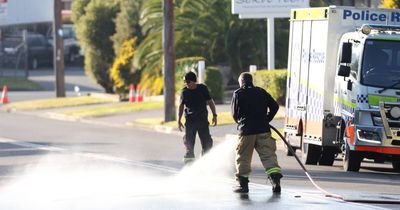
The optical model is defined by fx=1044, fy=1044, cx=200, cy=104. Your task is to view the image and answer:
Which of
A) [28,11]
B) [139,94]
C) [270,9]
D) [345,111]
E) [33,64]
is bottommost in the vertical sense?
[33,64]

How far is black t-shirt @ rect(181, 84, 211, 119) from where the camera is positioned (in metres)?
17.0

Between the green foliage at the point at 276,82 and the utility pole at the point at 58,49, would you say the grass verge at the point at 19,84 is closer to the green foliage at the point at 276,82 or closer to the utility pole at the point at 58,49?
the utility pole at the point at 58,49

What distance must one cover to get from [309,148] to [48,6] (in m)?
49.1

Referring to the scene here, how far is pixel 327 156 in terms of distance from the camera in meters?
19.3

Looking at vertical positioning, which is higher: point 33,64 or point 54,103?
point 33,64

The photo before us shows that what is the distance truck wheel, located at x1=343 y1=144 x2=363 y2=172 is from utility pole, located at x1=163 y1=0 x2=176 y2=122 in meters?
12.4

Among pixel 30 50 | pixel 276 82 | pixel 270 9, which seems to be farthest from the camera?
pixel 30 50

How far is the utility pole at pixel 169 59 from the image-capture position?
29328 mm

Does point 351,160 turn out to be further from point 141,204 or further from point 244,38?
point 244,38

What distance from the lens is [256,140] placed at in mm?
14242

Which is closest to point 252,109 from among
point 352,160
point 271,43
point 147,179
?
point 147,179

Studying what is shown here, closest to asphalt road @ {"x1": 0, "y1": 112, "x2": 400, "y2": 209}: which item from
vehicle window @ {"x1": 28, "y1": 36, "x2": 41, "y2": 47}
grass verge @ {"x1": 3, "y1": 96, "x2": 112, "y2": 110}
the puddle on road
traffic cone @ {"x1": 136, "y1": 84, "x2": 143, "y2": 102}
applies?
the puddle on road

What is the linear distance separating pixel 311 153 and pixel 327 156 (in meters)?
0.30

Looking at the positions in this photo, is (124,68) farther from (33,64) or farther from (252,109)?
(252,109)
